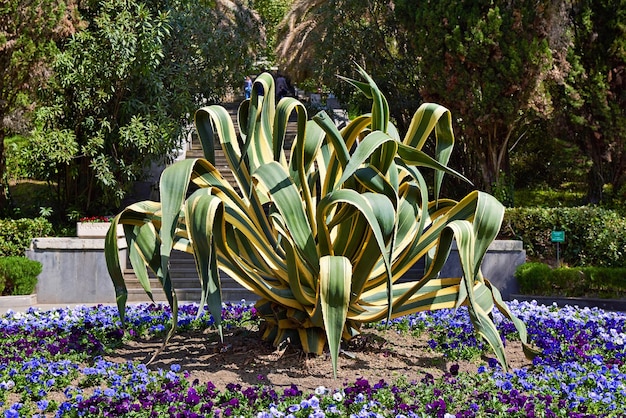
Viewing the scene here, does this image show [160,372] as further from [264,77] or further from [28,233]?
[28,233]

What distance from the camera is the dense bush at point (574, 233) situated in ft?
41.7

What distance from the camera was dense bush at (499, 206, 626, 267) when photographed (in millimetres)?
12711

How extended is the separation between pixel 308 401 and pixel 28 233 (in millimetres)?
9644

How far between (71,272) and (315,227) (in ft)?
25.3

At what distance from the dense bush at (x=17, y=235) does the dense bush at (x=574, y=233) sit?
7.67 meters

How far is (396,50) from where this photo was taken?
61.0 feet

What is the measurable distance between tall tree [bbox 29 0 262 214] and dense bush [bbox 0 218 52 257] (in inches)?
54.5

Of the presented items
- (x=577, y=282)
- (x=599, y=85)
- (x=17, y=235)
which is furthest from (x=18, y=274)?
(x=599, y=85)

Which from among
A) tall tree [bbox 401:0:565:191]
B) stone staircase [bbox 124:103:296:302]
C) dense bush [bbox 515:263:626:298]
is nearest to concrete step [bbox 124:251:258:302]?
stone staircase [bbox 124:103:296:302]

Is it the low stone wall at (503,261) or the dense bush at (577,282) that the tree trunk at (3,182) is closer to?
the low stone wall at (503,261)

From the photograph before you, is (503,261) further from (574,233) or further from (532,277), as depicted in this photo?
(574,233)

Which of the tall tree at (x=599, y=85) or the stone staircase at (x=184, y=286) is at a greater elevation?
the tall tree at (x=599, y=85)

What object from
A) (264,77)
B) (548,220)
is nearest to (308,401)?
(264,77)

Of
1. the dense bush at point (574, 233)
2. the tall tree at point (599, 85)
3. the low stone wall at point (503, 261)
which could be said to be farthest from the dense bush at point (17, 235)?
the tall tree at point (599, 85)
